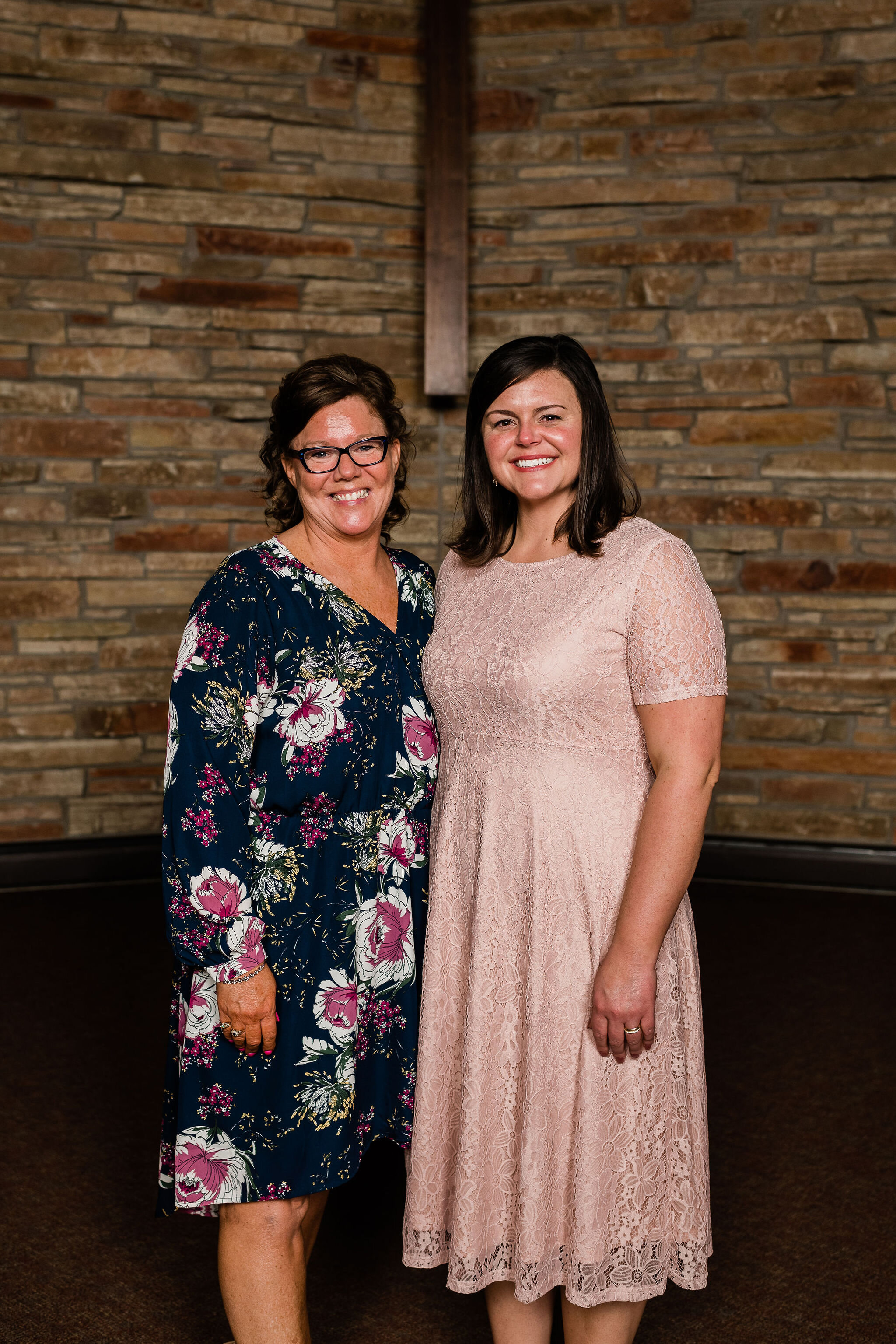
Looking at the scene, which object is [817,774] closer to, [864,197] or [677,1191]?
[864,197]

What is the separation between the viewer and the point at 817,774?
4.64 meters

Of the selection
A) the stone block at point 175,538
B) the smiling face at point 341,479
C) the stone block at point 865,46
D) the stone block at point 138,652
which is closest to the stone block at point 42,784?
the stone block at point 138,652

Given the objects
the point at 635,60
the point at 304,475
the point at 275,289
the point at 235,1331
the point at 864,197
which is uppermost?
the point at 635,60

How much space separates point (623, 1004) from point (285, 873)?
0.51 meters

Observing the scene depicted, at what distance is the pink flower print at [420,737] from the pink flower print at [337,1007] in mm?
337

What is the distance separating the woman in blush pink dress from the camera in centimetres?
157

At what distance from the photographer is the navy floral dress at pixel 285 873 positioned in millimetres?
1596

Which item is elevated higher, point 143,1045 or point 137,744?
point 137,744

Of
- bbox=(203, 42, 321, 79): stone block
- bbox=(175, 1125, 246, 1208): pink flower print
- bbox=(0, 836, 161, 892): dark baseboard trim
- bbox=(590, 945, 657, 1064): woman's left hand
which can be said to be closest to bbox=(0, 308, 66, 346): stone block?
bbox=(203, 42, 321, 79): stone block

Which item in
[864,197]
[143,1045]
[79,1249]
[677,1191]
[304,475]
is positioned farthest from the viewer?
[864,197]

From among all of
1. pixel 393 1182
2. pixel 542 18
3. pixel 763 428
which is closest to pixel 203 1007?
pixel 393 1182

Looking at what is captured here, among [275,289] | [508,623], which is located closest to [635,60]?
[275,289]

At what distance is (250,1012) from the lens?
5.29 ft

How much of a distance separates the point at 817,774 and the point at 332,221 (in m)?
2.94
